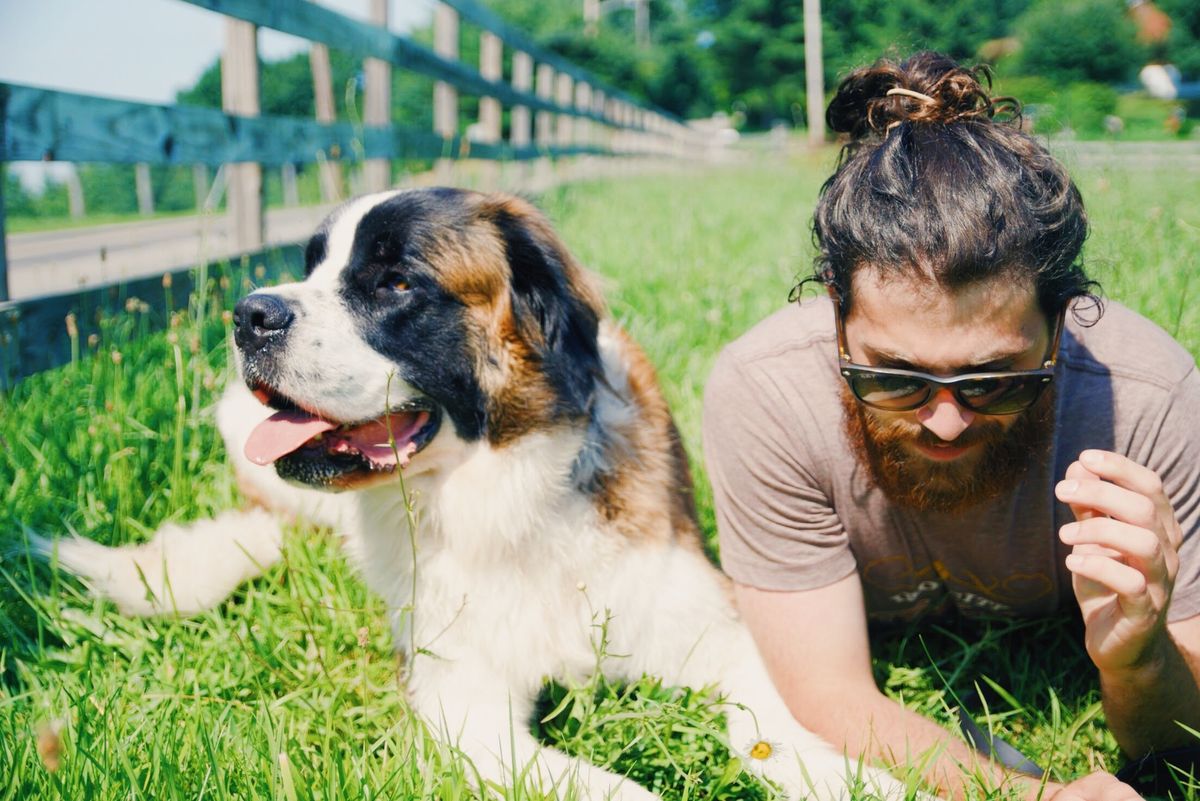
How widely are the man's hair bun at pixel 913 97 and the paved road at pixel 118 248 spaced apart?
1934 millimetres

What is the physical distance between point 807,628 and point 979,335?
72 cm

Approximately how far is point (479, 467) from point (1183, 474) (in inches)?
56.4

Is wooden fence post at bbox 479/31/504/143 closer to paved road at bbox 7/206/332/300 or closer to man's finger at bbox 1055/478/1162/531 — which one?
paved road at bbox 7/206/332/300

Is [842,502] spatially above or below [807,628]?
above

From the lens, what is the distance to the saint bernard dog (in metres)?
2.02

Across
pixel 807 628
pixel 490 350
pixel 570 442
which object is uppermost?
pixel 490 350

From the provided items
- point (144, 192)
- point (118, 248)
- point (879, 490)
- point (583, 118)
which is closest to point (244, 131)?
point (879, 490)

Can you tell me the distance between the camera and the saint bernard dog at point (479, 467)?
202cm

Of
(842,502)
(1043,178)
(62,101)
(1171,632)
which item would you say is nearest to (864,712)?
(842,502)

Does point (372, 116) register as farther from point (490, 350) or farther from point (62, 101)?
point (490, 350)

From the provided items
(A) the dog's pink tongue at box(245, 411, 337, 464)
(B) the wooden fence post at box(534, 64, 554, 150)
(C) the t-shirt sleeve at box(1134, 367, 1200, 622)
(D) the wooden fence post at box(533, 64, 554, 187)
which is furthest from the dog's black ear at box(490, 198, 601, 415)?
(B) the wooden fence post at box(534, 64, 554, 150)

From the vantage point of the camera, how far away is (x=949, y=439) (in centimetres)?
177

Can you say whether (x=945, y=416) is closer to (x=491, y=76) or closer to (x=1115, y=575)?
(x=1115, y=575)

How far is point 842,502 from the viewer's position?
2.06m
